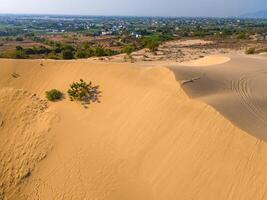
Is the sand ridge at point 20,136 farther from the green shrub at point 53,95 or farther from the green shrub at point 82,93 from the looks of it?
the green shrub at point 82,93

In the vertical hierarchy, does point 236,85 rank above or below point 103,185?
above

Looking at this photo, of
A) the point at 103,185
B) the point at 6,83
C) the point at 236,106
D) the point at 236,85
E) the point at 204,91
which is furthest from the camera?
the point at 6,83

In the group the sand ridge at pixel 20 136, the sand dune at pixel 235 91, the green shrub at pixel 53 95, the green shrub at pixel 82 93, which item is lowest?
the sand ridge at pixel 20 136

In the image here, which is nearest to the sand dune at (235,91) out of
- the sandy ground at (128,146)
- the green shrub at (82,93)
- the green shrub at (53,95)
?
the sandy ground at (128,146)

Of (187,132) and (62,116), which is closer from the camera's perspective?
(187,132)

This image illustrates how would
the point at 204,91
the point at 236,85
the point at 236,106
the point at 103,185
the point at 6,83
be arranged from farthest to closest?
1. the point at 6,83
2. the point at 236,85
3. the point at 204,91
4. the point at 236,106
5. the point at 103,185

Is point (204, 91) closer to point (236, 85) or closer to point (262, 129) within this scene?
point (236, 85)

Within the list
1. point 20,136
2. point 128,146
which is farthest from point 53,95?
point 128,146

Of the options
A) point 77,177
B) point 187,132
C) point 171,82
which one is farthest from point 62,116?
point 187,132
